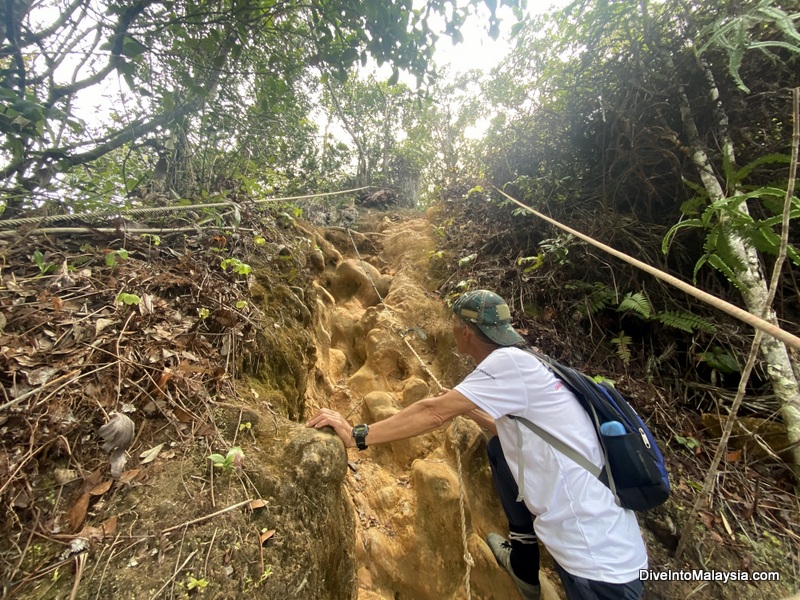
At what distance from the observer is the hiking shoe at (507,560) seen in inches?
88.0

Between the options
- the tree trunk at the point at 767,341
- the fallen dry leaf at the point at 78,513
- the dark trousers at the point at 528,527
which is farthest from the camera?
the tree trunk at the point at 767,341

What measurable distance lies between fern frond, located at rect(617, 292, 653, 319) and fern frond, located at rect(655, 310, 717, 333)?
0.14 meters

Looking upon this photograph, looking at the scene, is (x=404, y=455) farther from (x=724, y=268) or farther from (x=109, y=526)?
(x=724, y=268)

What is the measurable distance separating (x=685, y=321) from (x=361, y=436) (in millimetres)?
3249

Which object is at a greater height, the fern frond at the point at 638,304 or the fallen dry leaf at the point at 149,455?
the fern frond at the point at 638,304

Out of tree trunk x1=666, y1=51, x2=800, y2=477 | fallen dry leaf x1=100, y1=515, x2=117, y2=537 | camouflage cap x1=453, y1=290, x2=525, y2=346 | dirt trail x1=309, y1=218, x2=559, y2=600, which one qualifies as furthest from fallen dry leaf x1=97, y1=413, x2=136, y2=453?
tree trunk x1=666, y1=51, x2=800, y2=477

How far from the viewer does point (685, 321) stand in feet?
10.3

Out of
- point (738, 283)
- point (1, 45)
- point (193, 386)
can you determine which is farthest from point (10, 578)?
point (738, 283)

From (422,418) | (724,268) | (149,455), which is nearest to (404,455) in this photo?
(422,418)

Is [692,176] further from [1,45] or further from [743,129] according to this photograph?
[1,45]

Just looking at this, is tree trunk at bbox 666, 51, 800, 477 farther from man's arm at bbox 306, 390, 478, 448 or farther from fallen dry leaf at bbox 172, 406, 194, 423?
fallen dry leaf at bbox 172, 406, 194, 423

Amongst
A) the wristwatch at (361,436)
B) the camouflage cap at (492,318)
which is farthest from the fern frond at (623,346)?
the wristwatch at (361,436)

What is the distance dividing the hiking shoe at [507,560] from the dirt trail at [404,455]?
60mm

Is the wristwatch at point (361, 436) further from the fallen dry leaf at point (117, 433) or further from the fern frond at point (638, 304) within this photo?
the fern frond at point (638, 304)
